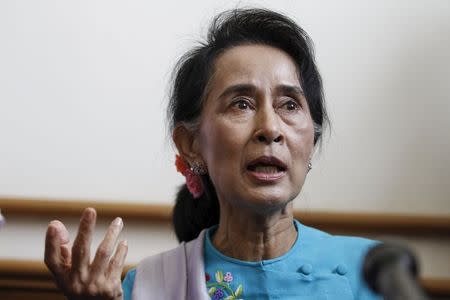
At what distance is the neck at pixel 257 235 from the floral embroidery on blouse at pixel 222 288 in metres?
0.04

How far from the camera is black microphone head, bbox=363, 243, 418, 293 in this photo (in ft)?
1.28

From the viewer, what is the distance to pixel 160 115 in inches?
62.9

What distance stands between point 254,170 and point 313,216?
57cm

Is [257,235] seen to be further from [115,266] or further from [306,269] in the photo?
[115,266]

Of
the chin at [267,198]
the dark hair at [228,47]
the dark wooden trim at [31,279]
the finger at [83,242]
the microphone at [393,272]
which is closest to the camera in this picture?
the microphone at [393,272]

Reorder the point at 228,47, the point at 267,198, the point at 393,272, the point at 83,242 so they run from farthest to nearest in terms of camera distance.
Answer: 1. the point at 228,47
2. the point at 267,198
3. the point at 83,242
4. the point at 393,272

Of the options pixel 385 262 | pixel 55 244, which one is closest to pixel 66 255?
pixel 55 244

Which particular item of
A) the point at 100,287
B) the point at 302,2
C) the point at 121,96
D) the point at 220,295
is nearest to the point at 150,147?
the point at 121,96

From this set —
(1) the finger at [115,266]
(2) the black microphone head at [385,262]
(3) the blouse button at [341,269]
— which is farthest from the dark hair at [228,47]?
(2) the black microphone head at [385,262]

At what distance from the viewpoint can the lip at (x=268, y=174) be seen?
39.1 inches

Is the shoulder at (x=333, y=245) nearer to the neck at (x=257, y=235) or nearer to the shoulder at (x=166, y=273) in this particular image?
the neck at (x=257, y=235)

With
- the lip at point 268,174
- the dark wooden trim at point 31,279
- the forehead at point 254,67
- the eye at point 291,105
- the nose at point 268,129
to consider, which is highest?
the forehead at point 254,67

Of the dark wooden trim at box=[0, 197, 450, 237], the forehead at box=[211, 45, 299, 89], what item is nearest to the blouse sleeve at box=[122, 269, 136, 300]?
the forehead at box=[211, 45, 299, 89]

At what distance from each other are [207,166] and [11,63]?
0.72m
